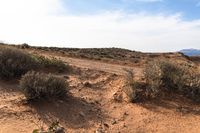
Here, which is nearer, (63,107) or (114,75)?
(63,107)

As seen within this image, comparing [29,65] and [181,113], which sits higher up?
[29,65]

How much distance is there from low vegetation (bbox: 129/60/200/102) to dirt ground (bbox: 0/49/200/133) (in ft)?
1.05

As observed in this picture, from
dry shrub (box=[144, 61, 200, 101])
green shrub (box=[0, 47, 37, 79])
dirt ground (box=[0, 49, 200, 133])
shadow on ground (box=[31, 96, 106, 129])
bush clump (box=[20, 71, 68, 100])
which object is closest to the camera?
dirt ground (box=[0, 49, 200, 133])

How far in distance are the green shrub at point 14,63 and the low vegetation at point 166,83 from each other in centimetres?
412

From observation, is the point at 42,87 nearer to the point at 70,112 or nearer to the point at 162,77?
the point at 70,112

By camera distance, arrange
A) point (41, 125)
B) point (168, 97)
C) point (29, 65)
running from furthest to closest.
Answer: point (29, 65) < point (168, 97) < point (41, 125)

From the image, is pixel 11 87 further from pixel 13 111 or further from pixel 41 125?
pixel 41 125

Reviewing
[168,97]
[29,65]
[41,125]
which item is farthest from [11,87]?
[168,97]

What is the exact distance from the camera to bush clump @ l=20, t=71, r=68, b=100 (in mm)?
11586

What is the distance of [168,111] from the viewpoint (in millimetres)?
11812

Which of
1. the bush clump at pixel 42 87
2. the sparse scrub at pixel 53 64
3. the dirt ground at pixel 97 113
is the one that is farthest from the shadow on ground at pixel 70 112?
the sparse scrub at pixel 53 64

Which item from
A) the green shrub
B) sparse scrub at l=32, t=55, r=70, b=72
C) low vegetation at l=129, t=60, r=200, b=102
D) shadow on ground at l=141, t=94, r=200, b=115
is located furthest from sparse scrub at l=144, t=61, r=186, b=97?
the green shrub

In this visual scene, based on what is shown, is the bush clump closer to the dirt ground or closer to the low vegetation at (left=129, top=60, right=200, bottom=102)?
the dirt ground

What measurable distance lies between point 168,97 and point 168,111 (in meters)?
1.02
